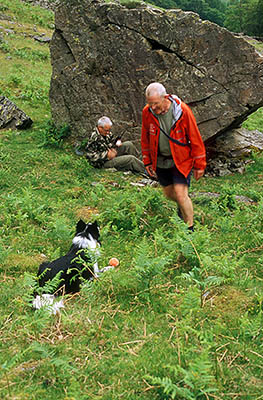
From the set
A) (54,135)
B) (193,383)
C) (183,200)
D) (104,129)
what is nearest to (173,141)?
(183,200)

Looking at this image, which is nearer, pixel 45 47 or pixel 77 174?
pixel 77 174

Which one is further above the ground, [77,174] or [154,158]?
[154,158]

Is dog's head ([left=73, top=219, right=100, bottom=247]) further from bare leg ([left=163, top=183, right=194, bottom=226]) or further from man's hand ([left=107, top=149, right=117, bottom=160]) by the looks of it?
man's hand ([left=107, top=149, right=117, bottom=160])

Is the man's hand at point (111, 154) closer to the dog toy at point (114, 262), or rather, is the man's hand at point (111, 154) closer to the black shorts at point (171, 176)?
the black shorts at point (171, 176)

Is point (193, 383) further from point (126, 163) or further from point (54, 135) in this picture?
point (54, 135)

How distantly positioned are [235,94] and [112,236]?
669cm

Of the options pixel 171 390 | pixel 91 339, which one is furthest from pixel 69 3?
pixel 171 390

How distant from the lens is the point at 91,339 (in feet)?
12.4

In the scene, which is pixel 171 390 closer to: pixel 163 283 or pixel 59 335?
pixel 59 335

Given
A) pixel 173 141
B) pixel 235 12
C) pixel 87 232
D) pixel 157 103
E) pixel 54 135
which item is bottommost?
pixel 54 135

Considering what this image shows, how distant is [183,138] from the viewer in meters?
6.18

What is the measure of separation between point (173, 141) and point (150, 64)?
597cm

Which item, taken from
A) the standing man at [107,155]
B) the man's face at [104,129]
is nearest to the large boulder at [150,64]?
the standing man at [107,155]

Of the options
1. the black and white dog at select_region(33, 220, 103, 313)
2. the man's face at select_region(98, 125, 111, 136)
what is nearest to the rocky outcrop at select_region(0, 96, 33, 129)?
the man's face at select_region(98, 125, 111, 136)
